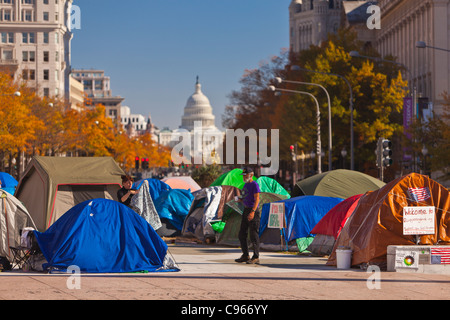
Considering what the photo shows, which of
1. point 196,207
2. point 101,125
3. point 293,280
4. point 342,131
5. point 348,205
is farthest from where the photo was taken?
point 101,125

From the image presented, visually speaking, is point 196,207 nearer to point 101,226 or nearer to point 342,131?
point 101,226

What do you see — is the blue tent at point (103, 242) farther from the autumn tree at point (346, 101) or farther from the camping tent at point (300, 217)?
the autumn tree at point (346, 101)

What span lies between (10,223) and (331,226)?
7.45 metres

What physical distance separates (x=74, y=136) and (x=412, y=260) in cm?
6507

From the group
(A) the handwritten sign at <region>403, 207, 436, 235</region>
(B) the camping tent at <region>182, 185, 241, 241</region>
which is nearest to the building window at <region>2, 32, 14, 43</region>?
(B) the camping tent at <region>182, 185, 241, 241</region>

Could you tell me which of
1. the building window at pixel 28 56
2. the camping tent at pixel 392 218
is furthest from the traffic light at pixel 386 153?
the building window at pixel 28 56

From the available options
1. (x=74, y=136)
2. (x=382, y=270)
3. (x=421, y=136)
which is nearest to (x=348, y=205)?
(x=382, y=270)

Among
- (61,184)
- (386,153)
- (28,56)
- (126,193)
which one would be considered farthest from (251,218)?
(28,56)

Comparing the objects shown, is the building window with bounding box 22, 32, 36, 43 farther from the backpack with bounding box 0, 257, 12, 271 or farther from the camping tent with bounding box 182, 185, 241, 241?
the backpack with bounding box 0, 257, 12, 271

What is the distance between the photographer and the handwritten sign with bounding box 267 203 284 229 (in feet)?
70.9

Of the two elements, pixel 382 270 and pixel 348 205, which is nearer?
pixel 382 270

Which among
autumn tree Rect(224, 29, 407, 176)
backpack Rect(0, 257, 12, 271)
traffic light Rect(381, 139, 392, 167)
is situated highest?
autumn tree Rect(224, 29, 407, 176)

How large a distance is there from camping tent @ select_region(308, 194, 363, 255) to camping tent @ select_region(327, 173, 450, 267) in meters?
2.77
